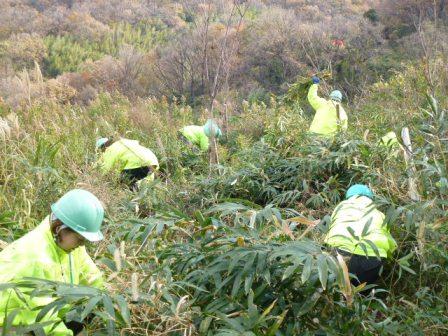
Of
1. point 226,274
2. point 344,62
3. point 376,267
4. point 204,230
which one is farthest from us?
point 344,62

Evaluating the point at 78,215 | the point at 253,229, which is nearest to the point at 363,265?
the point at 253,229

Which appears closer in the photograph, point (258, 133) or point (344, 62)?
point (258, 133)

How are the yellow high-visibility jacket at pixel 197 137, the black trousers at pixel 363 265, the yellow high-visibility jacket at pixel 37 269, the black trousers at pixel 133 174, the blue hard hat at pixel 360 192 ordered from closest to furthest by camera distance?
the yellow high-visibility jacket at pixel 37 269, the black trousers at pixel 363 265, the blue hard hat at pixel 360 192, the black trousers at pixel 133 174, the yellow high-visibility jacket at pixel 197 137

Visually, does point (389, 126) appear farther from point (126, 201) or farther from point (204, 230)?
point (204, 230)

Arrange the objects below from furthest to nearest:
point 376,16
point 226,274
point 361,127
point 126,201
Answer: point 376,16 < point 361,127 < point 126,201 < point 226,274

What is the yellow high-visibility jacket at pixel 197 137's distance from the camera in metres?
7.52

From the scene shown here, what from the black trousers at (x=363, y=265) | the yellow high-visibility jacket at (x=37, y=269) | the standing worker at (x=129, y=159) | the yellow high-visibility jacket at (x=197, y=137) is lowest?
the yellow high-visibility jacket at (x=197, y=137)

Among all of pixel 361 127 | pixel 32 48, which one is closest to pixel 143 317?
pixel 361 127

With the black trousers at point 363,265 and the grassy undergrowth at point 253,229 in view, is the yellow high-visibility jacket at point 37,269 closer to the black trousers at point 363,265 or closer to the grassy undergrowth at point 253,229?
the grassy undergrowth at point 253,229

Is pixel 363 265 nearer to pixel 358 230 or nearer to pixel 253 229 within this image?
pixel 358 230

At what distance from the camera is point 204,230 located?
9.66 feet

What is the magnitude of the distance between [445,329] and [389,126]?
10.8 ft

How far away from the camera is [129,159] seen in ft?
20.8


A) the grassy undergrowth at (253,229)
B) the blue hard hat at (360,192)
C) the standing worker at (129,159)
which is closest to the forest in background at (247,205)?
the grassy undergrowth at (253,229)
